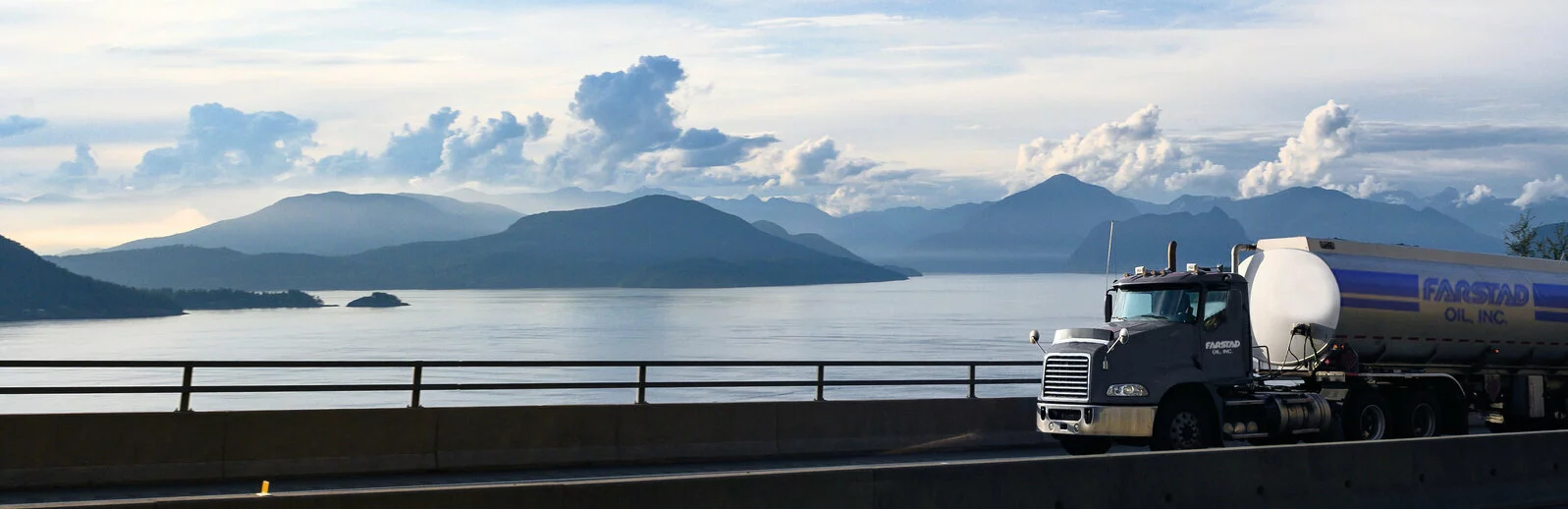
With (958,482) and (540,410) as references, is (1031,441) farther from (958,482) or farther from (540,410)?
(958,482)

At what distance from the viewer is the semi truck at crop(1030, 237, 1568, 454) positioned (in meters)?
18.2

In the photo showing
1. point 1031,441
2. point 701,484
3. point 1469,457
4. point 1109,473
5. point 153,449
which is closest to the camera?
point 701,484

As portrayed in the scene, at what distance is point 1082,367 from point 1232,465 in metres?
5.77

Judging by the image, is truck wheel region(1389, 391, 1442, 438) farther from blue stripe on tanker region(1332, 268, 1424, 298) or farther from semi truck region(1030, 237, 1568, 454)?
blue stripe on tanker region(1332, 268, 1424, 298)

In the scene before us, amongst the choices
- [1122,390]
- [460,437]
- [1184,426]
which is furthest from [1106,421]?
[460,437]

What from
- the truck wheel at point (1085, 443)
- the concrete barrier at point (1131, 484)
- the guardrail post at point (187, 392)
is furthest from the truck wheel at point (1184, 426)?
the guardrail post at point (187, 392)

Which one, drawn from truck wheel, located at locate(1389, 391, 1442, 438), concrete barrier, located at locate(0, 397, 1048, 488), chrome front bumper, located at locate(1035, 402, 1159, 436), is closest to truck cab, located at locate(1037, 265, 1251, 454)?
chrome front bumper, located at locate(1035, 402, 1159, 436)

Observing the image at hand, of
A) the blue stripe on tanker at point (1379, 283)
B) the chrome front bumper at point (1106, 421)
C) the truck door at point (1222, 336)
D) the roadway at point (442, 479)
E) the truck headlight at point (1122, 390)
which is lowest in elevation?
the roadway at point (442, 479)

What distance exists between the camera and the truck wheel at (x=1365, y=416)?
2075 centimetres

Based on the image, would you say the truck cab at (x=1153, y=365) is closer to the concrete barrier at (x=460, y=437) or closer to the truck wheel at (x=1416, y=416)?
the concrete barrier at (x=460, y=437)

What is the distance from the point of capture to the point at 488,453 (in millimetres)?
17578

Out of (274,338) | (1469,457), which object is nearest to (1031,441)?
(1469,457)

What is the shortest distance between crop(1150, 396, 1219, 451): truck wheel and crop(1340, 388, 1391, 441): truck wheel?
111 inches

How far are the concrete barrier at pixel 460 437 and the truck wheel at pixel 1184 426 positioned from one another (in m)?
3.68
